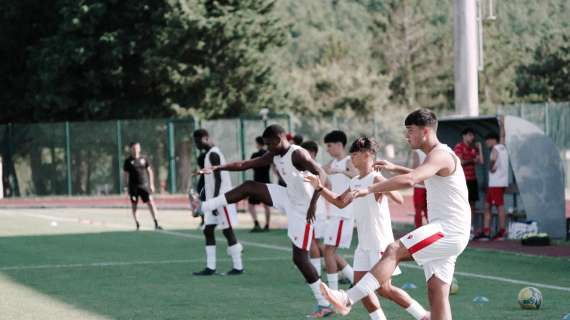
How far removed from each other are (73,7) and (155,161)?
8462 millimetres

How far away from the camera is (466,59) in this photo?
23875 millimetres

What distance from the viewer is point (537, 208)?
19.8 meters

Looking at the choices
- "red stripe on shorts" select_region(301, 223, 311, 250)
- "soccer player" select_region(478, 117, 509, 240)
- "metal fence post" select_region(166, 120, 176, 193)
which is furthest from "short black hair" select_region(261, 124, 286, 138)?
"metal fence post" select_region(166, 120, 176, 193)

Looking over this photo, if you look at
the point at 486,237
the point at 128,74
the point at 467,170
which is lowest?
the point at 486,237

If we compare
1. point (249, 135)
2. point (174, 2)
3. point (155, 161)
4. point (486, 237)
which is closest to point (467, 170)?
point (486, 237)

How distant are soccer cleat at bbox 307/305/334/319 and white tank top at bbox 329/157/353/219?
2.05 metres

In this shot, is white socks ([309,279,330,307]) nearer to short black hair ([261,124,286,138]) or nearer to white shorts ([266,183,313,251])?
white shorts ([266,183,313,251])

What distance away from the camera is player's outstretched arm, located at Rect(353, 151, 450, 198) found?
818cm

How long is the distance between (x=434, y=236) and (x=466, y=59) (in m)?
15.8

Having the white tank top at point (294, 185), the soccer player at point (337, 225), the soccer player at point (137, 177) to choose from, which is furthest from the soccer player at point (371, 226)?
the soccer player at point (137, 177)

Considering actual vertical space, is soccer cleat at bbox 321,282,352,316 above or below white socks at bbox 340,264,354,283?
above

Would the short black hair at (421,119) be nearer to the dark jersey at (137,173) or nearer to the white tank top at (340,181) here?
the white tank top at (340,181)

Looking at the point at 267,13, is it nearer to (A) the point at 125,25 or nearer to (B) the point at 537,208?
(A) the point at 125,25

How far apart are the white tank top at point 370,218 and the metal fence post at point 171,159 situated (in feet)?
102
